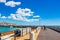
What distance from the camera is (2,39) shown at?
816 centimetres

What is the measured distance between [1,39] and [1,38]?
2.3 inches

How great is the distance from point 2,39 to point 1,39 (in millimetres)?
159

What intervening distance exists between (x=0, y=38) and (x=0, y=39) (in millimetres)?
54

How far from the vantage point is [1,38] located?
316 inches

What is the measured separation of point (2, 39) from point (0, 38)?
203mm

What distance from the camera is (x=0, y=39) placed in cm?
795

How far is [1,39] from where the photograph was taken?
315 inches

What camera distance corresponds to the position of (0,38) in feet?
26.2

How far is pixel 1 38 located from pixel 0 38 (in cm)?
7

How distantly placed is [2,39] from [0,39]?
22cm
